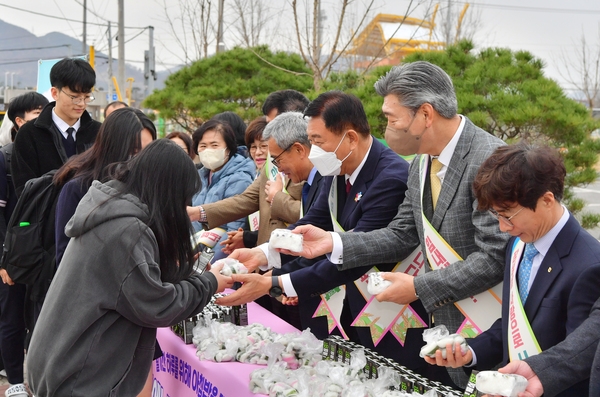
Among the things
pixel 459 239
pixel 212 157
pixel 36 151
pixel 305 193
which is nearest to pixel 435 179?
pixel 459 239

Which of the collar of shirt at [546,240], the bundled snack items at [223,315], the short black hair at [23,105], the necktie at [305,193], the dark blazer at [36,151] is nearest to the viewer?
the collar of shirt at [546,240]

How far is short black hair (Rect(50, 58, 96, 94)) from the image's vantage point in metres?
4.08

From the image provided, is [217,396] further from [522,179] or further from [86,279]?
[522,179]

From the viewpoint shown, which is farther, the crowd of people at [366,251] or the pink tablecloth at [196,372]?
the pink tablecloth at [196,372]

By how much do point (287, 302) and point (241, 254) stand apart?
0.40m

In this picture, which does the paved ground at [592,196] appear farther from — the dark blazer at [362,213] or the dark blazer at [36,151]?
the dark blazer at [36,151]

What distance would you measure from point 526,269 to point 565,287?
0.19 metres

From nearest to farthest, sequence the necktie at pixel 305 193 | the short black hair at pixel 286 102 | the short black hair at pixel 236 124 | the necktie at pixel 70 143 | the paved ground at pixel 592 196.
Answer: the necktie at pixel 305 193, the necktie at pixel 70 143, the short black hair at pixel 286 102, the short black hair at pixel 236 124, the paved ground at pixel 592 196

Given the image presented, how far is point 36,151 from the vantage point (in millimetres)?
4020

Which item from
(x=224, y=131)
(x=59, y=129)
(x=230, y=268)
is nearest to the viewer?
(x=230, y=268)

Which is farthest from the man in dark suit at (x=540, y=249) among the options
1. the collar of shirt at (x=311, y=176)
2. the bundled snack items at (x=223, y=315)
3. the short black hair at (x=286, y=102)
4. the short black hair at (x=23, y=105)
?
the short black hair at (x=23, y=105)

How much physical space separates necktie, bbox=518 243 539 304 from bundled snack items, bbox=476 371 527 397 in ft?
1.24

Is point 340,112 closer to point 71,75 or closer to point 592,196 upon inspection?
point 71,75

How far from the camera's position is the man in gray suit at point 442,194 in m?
2.38
